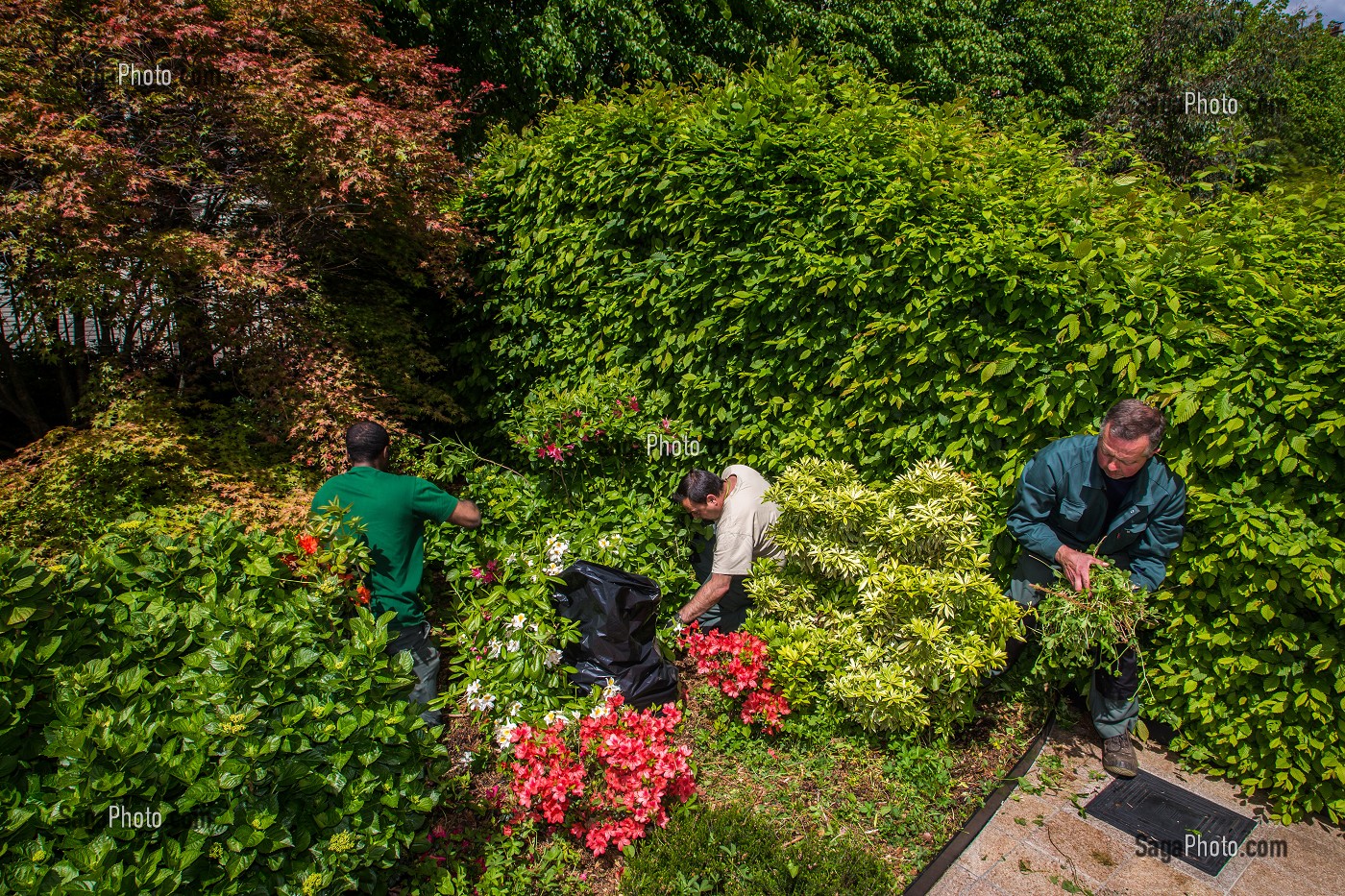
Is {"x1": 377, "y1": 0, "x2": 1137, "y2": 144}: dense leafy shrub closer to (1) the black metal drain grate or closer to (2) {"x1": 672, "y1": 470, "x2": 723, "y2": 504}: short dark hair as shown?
(2) {"x1": 672, "y1": 470, "x2": 723, "y2": 504}: short dark hair

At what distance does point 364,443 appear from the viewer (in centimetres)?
352

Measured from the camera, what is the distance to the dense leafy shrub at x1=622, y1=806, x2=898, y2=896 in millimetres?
2684

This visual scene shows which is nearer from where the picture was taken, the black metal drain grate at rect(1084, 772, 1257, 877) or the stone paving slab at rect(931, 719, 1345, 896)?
the stone paving slab at rect(931, 719, 1345, 896)

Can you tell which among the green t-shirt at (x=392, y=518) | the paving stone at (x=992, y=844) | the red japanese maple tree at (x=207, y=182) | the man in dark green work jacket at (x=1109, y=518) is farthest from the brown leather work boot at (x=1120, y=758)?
the red japanese maple tree at (x=207, y=182)

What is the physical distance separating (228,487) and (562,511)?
6.38 ft

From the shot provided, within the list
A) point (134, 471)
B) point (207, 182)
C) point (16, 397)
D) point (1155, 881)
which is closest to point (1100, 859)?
point (1155, 881)

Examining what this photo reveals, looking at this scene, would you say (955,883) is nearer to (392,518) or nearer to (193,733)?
(193,733)

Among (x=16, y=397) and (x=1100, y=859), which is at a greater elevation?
(x=16, y=397)

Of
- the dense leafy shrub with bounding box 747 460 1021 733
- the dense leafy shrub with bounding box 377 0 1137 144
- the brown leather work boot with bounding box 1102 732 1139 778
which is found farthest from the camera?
the dense leafy shrub with bounding box 377 0 1137 144

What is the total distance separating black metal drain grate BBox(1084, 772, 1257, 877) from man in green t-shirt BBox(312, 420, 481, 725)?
3.15 m

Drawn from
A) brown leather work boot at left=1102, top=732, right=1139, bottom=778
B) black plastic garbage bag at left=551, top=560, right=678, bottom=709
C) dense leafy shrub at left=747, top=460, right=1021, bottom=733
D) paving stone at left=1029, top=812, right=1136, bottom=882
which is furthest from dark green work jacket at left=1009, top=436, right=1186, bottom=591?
black plastic garbage bag at left=551, top=560, right=678, bottom=709

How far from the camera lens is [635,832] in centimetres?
287

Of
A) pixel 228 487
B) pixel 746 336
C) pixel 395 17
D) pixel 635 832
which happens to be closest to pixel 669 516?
pixel 746 336

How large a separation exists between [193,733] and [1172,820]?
376 centimetres
